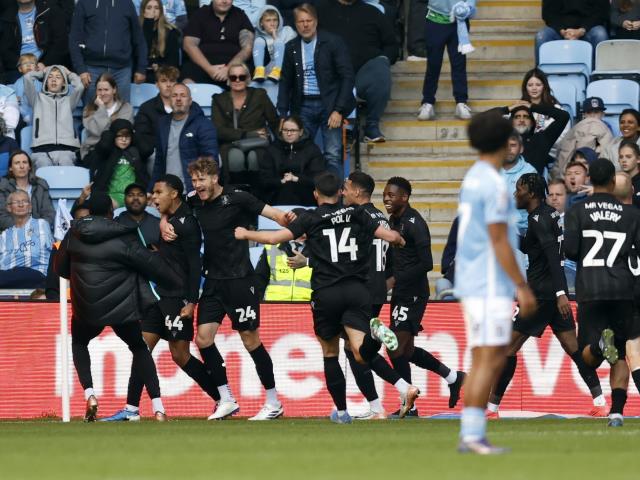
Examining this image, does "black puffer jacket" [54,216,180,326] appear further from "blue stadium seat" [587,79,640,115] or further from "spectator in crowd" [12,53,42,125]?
"blue stadium seat" [587,79,640,115]

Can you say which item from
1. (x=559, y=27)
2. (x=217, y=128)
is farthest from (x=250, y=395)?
(x=559, y=27)

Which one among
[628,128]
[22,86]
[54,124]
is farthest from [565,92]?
[22,86]

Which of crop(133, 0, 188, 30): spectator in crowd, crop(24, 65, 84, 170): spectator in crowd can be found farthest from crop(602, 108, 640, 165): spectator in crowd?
crop(24, 65, 84, 170): spectator in crowd

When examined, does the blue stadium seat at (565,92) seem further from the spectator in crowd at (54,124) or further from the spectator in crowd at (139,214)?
the spectator in crowd at (54,124)

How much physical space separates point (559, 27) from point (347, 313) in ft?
27.7

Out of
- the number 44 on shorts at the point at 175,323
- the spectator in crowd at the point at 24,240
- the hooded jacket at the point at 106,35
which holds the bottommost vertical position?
the number 44 on shorts at the point at 175,323

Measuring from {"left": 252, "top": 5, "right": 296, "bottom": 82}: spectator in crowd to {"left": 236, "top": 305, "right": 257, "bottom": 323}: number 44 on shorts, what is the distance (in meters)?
6.45

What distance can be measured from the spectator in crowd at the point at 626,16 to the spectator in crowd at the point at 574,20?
0.19 metres

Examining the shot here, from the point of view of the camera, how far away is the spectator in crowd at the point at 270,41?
21125 mm

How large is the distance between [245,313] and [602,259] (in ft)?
12.4

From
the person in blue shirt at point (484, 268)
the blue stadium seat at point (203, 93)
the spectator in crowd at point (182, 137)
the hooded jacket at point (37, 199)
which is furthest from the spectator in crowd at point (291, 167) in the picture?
the person in blue shirt at point (484, 268)

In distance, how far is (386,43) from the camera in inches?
822

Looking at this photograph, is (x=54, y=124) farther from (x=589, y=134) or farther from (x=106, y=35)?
(x=589, y=134)

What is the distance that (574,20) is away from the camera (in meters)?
21.0
